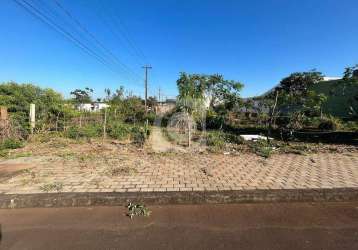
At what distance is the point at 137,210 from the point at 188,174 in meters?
1.72

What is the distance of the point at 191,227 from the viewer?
9.31 feet

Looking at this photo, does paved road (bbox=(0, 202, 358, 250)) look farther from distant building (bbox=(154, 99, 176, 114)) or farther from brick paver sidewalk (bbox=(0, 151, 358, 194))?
distant building (bbox=(154, 99, 176, 114))

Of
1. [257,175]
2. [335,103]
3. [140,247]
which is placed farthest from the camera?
[335,103]

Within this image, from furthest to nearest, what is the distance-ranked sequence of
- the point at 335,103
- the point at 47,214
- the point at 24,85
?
the point at 335,103 < the point at 24,85 < the point at 47,214

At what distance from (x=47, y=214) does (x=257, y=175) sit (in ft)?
12.0

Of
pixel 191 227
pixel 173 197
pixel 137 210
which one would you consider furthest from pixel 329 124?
pixel 137 210

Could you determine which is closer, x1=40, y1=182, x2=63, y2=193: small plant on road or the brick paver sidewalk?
x1=40, y1=182, x2=63, y2=193: small plant on road

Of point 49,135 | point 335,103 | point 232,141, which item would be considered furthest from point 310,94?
point 335,103

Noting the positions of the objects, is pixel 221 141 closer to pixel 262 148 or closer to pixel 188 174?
pixel 262 148

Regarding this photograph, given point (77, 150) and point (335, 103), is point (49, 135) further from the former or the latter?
point (335, 103)

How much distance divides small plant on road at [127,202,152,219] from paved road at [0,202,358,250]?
94 mm

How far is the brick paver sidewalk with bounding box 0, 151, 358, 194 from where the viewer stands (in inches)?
158

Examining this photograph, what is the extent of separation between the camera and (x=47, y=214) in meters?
3.21

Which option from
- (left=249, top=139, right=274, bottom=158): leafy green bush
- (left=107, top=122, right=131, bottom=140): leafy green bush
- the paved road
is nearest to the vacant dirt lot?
(left=249, top=139, right=274, bottom=158): leafy green bush
